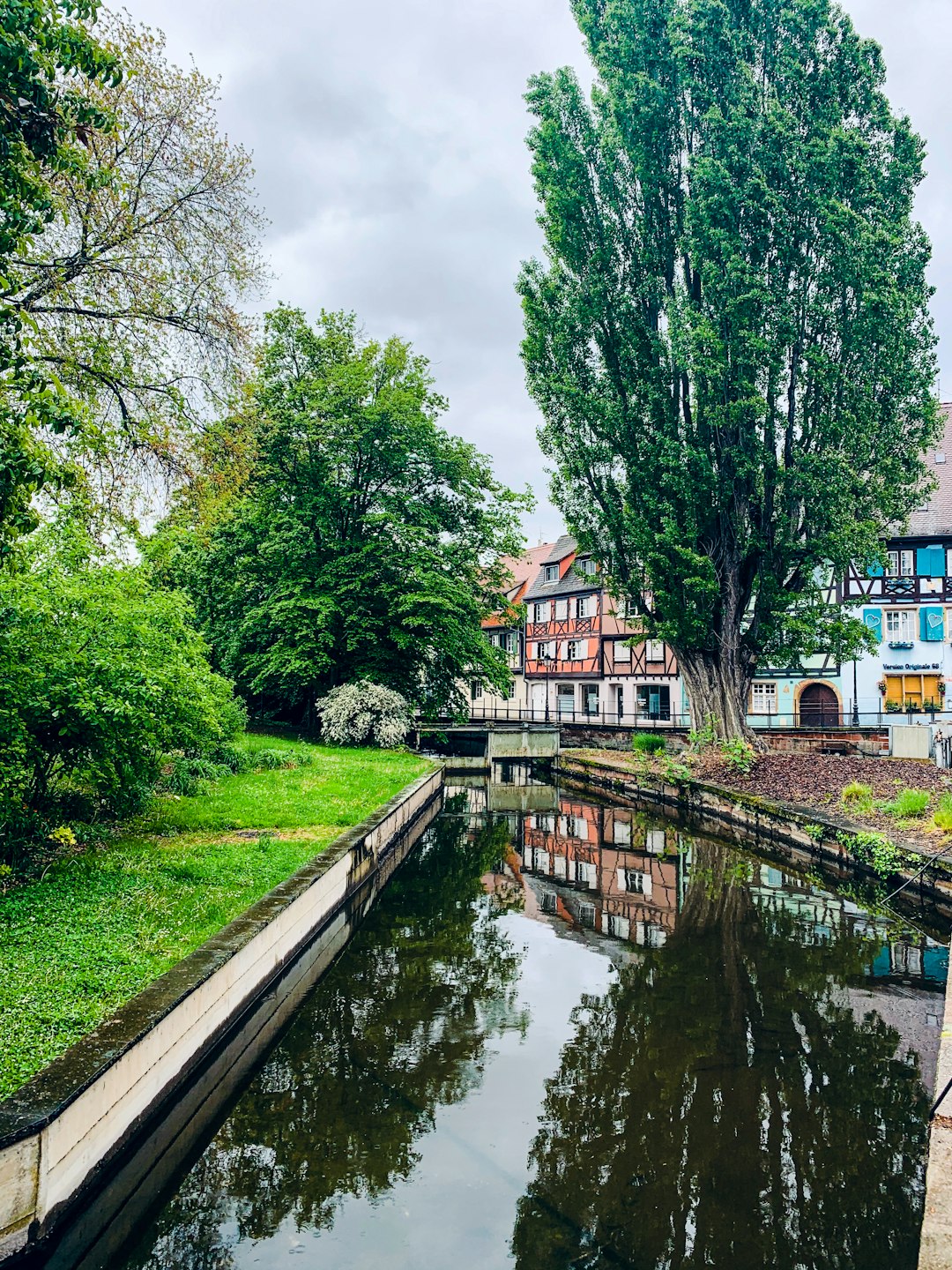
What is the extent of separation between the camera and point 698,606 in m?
20.8

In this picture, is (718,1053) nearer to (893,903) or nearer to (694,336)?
(893,903)

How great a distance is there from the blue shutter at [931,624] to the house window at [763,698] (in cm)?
577

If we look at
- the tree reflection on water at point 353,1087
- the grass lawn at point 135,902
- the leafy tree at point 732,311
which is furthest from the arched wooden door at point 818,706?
the tree reflection on water at point 353,1087

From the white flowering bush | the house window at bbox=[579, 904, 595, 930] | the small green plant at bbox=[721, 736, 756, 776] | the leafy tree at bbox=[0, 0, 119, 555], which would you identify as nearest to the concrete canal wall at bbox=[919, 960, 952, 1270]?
the house window at bbox=[579, 904, 595, 930]

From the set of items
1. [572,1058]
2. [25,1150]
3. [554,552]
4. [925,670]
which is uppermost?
[554,552]

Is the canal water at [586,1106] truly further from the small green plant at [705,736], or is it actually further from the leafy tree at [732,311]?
the leafy tree at [732,311]

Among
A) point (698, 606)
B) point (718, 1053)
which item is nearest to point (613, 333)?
point (698, 606)

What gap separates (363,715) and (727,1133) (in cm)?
2182

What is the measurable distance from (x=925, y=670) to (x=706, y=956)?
2499 cm

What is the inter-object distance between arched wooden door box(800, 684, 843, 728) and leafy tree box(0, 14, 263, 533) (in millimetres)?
27129

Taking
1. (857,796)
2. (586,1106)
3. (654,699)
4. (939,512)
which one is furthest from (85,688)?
(939,512)

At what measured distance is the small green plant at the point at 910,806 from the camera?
14.5m

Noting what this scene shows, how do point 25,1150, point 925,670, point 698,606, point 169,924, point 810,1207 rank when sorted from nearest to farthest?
point 25,1150 < point 810,1207 < point 169,924 < point 698,606 < point 925,670

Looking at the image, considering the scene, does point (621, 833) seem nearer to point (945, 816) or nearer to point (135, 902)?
point (945, 816)
